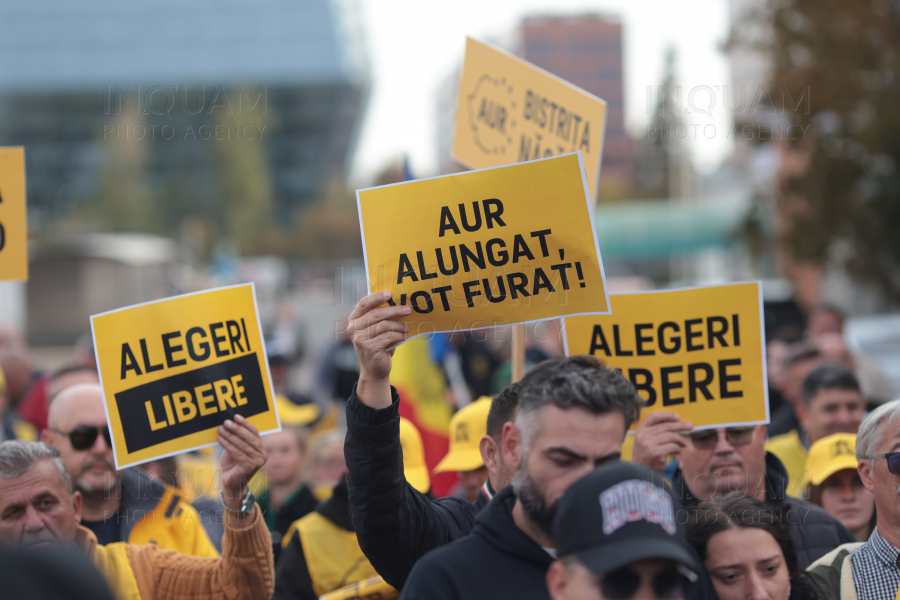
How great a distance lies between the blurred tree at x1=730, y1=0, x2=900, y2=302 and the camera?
1258cm

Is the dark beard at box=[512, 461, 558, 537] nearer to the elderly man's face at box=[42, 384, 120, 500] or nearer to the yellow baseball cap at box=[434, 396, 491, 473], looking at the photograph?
the yellow baseball cap at box=[434, 396, 491, 473]

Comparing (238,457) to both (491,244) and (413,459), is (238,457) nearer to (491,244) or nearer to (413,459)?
(491,244)

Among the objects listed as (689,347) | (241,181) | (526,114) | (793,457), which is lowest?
(793,457)

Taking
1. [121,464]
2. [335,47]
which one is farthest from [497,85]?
A: [335,47]

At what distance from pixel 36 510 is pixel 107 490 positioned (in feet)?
2.06

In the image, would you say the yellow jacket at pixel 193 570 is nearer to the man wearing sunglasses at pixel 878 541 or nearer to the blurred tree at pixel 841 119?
the man wearing sunglasses at pixel 878 541

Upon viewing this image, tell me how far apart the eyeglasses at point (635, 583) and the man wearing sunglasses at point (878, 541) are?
1.35 meters

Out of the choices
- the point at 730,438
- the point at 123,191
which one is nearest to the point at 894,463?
the point at 730,438

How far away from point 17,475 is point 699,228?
3788 cm

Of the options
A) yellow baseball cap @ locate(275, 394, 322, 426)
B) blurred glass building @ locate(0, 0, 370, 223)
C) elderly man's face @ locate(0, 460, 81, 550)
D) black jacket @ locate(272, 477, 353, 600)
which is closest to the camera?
elderly man's face @ locate(0, 460, 81, 550)

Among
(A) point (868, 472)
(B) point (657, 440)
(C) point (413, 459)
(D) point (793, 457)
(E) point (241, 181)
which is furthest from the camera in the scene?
(E) point (241, 181)

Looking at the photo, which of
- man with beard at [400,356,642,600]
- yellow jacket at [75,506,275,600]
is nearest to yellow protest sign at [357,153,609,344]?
man with beard at [400,356,642,600]

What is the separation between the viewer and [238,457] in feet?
10.5

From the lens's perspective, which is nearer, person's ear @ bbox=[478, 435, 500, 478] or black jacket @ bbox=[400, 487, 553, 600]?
black jacket @ bbox=[400, 487, 553, 600]
